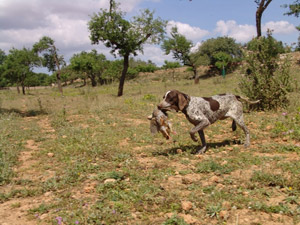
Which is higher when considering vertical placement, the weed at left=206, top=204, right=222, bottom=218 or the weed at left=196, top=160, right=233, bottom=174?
the weed at left=196, top=160, right=233, bottom=174

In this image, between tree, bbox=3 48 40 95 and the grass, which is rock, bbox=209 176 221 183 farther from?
tree, bbox=3 48 40 95

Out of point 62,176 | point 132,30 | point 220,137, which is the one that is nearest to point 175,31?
point 132,30

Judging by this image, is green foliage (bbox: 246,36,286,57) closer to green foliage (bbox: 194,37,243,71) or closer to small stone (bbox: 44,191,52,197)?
small stone (bbox: 44,191,52,197)

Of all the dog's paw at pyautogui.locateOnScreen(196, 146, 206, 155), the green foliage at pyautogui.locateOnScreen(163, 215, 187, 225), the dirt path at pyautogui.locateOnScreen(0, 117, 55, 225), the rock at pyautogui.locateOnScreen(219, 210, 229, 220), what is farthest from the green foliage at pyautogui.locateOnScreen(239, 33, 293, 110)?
the dirt path at pyautogui.locateOnScreen(0, 117, 55, 225)

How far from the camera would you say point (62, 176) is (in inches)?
181

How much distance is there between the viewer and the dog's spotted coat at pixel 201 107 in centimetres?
495

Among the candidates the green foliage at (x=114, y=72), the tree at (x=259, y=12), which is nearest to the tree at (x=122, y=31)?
the tree at (x=259, y=12)

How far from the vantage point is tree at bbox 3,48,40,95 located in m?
29.2

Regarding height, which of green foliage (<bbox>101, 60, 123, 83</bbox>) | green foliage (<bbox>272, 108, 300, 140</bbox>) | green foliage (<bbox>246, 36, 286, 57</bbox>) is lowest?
green foliage (<bbox>272, 108, 300, 140</bbox>)

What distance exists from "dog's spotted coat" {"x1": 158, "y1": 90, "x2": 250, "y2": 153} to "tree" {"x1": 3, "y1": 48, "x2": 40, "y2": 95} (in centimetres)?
2899

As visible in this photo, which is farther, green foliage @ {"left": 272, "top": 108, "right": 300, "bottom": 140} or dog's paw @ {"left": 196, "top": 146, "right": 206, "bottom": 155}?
green foliage @ {"left": 272, "top": 108, "right": 300, "bottom": 140}

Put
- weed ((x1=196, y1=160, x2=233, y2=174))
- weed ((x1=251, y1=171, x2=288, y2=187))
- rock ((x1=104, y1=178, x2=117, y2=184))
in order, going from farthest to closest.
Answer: weed ((x1=196, y1=160, x2=233, y2=174))
rock ((x1=104, y1=178, x2=117, y2=184))
weed ((x1=251, y1=171, x2=288, y2=187))

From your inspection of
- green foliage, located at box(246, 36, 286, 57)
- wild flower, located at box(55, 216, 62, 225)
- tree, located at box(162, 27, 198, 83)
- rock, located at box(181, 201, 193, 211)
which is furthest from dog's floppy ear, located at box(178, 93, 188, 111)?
tree, located at box(162, 27, 198, 83)

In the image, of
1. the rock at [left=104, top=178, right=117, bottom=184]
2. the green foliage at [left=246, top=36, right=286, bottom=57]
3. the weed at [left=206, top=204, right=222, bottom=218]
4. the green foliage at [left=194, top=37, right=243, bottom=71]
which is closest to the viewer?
the weed at [left=206, top=204, right=222, bottom=218]
